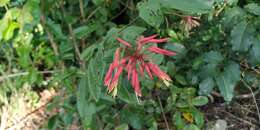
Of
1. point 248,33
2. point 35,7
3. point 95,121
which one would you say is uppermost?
point 35,7

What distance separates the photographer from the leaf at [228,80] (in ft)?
6.15

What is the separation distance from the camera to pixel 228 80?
6.16 feet

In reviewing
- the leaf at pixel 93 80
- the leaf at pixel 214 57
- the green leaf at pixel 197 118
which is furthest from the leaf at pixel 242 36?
the leaf at pixel 93 80

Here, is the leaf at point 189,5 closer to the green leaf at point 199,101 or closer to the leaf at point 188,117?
the green leaf at point 199,101

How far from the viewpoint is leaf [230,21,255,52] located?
5.69 ft

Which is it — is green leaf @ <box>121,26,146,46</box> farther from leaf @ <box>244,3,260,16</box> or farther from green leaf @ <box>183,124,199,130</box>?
green leaf @ <box>183,124,199,130</box>

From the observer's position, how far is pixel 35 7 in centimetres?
161

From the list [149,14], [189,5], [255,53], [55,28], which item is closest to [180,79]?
[255,53]

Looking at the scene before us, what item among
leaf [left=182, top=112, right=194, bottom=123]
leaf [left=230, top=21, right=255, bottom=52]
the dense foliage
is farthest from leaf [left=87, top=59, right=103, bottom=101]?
leaf [left=182, top=112, right=194, bottom=123]

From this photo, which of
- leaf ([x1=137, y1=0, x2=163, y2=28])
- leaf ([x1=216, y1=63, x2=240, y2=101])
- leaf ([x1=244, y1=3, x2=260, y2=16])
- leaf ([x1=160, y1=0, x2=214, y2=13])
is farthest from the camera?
leaf ([x1=216, y1=63, x2=240, y2=101])

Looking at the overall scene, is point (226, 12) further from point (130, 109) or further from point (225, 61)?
point (130, 109)

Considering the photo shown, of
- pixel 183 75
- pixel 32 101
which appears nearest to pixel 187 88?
pixel 183 75

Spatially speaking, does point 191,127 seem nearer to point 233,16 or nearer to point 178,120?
point 178,120

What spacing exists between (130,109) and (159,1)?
846 millimetres
